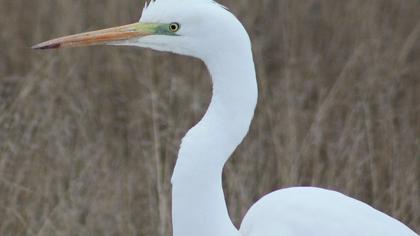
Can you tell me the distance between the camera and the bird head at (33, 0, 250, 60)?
2113 millimetres

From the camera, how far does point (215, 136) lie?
6.99 feet

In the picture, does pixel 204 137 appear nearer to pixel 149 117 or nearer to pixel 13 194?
pixel 13 194

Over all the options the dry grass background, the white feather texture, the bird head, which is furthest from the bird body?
the dry grass background

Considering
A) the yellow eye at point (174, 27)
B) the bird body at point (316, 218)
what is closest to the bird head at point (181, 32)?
the yellow eye at point (174, 27)

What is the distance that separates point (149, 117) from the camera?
4.12 meters

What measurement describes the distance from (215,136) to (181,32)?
0.76ft

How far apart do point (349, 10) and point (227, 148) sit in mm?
2553

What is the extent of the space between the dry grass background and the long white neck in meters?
1.08

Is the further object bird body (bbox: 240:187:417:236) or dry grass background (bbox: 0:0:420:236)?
dry grass background (bbox: 0:0:420:236)

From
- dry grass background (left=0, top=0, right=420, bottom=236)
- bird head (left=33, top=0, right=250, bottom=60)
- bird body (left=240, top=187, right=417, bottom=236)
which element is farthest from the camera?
dry grass background (left=0, top=0, right=420, bottom=236)

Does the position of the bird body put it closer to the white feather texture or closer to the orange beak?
the white feather texture

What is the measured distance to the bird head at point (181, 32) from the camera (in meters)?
2.11

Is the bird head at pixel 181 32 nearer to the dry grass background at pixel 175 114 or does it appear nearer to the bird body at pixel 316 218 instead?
the bird body at pixel 316 218

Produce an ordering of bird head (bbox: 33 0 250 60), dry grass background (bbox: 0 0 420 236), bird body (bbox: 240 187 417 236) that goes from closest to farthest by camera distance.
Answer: bird head (bbox: 33 0 250 60) < bird body (bbox: 240 187 417 236) < dry grass background (bbox: 0 0 420 236)
